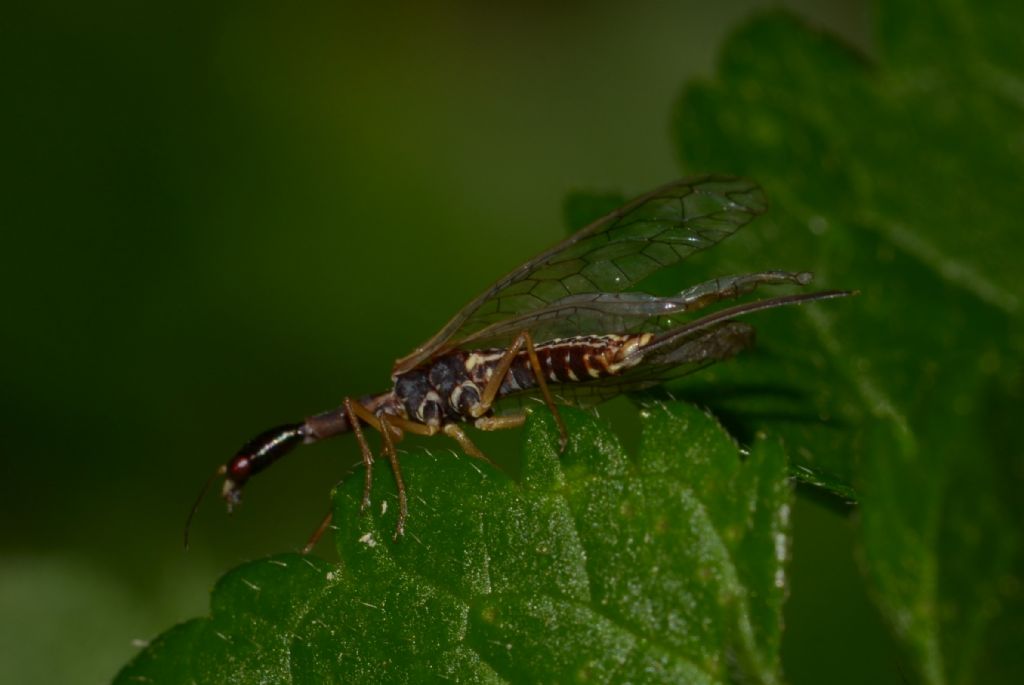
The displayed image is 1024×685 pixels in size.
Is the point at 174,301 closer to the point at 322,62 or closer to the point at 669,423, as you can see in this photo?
the point at 322,62

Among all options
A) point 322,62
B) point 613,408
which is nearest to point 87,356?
point 322,62

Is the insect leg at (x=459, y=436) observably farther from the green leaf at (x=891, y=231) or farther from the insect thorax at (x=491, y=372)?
the green leaf at (x=891, y=231)

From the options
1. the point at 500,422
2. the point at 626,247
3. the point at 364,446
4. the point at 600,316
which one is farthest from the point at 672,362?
the point at 364,446

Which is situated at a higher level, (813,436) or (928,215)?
(928,215)

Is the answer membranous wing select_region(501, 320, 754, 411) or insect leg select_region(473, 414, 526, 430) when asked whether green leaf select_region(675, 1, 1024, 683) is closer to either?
membranous wing select_region(501, 320, 754, 411)

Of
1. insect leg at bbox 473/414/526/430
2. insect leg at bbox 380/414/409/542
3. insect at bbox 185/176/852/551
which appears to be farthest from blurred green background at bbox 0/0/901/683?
insect leg at bbox 380/414/409/542

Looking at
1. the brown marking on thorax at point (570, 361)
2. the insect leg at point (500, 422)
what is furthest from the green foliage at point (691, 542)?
the insect leg at point (500, 422)
